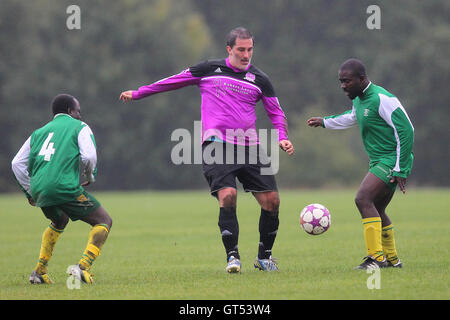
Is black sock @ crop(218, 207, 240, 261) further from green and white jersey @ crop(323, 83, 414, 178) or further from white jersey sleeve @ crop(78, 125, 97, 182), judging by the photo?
green and white jersey @ crop(323, 83, 414, 178)

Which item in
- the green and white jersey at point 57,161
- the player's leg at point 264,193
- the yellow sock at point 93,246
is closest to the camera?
the green and white jersey at point 57,161

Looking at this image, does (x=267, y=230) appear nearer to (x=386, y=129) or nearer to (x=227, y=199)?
(x=227, y=199)

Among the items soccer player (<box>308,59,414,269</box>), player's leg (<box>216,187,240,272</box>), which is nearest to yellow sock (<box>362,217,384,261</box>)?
soccer player (<box>308,59,414,269</box>)

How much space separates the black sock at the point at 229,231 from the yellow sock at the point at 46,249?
5.61ft

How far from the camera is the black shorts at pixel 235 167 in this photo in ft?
26.7

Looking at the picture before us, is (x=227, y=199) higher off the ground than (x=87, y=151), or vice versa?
(x=87, y=151)

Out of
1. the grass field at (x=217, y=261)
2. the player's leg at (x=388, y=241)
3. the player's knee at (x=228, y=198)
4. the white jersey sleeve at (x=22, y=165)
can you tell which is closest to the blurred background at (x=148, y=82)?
the grass field at (x=217, y=261)

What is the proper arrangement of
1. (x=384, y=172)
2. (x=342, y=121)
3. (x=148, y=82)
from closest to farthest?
(x=384, y=172)
(x=342, y=121)
(x=148, y=82)

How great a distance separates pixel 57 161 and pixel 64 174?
0.14 meters

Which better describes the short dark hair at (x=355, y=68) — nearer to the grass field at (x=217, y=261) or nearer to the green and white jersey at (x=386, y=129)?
the green and white jersey at (x=386, y=129)

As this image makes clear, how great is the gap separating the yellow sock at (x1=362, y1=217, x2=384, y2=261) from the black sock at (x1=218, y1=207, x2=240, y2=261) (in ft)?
4.39

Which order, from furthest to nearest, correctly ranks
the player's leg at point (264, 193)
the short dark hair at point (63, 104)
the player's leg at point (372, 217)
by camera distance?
the player's leg at point (264, 193), the player's leg at point (372, 217), the short dark hair at point (63, 104)

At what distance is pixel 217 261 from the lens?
9.94m

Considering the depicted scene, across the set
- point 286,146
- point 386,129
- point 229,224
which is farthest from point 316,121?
point 229,224
